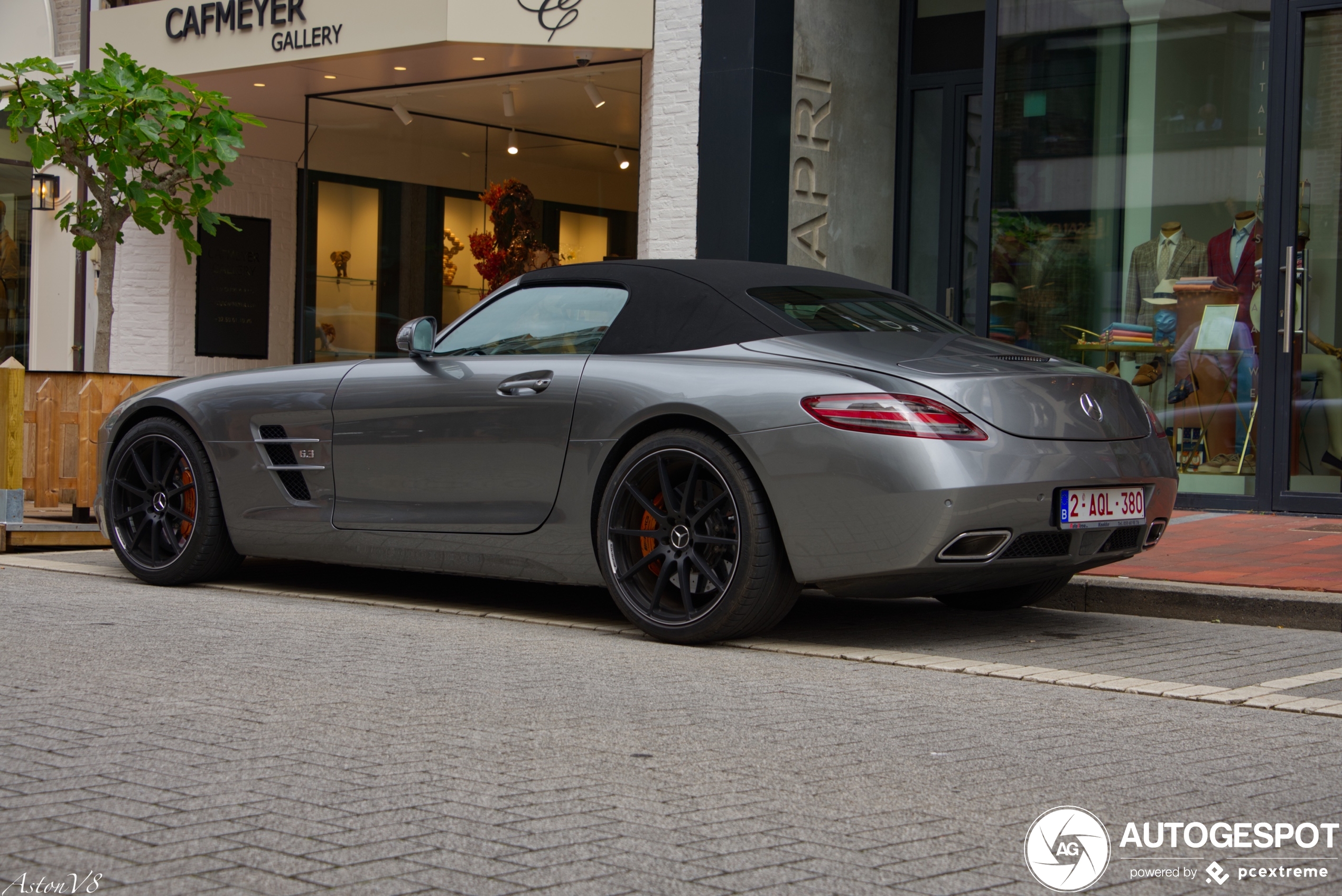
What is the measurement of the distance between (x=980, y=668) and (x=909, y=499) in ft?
2.03

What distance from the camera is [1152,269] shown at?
10.2m

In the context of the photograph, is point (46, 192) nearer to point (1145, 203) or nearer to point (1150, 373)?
point (1145, 203)

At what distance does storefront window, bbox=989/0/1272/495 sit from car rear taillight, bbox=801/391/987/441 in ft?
17.9

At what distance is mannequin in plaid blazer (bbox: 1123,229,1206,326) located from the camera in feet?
32.5

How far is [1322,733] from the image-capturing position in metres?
3.92

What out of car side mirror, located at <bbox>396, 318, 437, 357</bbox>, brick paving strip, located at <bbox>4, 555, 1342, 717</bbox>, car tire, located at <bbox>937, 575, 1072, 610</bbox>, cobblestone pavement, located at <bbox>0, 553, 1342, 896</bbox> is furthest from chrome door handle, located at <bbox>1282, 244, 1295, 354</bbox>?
car side mirror, located at <bbox>396, 318, 437, 357</bbox>

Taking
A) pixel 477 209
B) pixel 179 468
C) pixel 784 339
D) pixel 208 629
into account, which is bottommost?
pixel 208 629

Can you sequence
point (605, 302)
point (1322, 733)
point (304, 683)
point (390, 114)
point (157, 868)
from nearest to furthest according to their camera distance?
point (157, 868) < point (1322, 733) < point (304, 683) < point (605, 302) < point (390, 114)

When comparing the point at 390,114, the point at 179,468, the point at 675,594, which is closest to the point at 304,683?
the point at 675,594

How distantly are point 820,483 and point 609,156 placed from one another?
1185cm

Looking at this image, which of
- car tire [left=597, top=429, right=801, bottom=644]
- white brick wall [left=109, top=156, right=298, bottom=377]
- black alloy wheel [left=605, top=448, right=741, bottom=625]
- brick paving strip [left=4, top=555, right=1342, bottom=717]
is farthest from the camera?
white brick wall [left=109, top=156, right=298, bottom=377]

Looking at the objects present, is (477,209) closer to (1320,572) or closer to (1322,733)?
(1320,572)

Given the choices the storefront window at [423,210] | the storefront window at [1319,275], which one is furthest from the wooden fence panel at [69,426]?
the storefront window at [423,210]

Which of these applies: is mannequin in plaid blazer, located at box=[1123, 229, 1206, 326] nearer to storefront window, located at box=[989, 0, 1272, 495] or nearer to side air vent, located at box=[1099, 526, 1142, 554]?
storefront window, located at box=[989, 0, 1272, 495]
